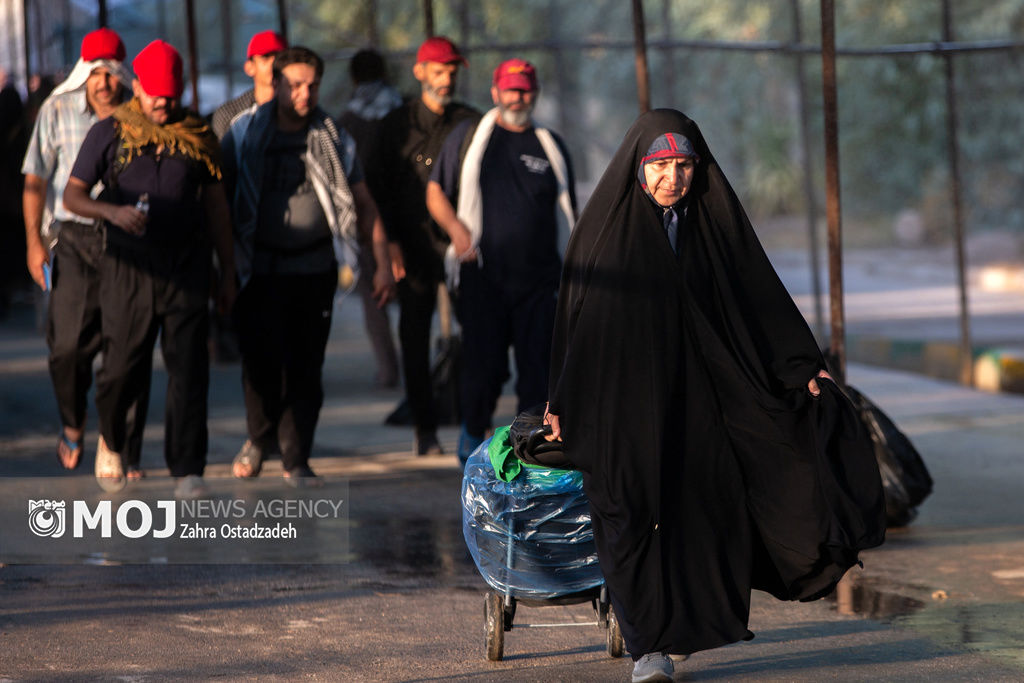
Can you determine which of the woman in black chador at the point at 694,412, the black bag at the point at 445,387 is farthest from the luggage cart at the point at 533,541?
the black bag at the point at 445,387

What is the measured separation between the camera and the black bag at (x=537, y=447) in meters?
4.47

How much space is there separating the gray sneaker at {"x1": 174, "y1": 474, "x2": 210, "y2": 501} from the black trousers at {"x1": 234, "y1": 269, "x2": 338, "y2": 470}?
1.97 feet

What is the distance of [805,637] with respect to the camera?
4.98 meters

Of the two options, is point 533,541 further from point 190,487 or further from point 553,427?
point 190,487

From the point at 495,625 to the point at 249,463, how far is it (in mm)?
2965

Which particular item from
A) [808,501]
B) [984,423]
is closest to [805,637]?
[808,501]

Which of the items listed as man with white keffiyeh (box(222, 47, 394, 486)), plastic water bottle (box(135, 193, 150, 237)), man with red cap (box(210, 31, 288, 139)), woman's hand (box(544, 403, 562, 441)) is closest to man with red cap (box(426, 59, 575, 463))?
man with white keffiyeh (box(222, 47, 394, 486))

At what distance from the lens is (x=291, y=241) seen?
7.02 metres

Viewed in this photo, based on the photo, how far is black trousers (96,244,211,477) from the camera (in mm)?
6488

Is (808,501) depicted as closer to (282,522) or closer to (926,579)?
(926,579)

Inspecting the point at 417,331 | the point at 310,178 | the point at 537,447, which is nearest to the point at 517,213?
the point at 310,178

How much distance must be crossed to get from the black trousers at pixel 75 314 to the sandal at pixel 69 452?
0.63ft

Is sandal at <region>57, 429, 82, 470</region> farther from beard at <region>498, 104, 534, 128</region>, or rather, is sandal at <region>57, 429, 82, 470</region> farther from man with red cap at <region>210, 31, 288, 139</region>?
beard at <region>498, 104, 534, 128</region>

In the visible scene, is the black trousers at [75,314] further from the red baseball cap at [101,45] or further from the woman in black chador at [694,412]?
the woman in black chador at [694,412]
